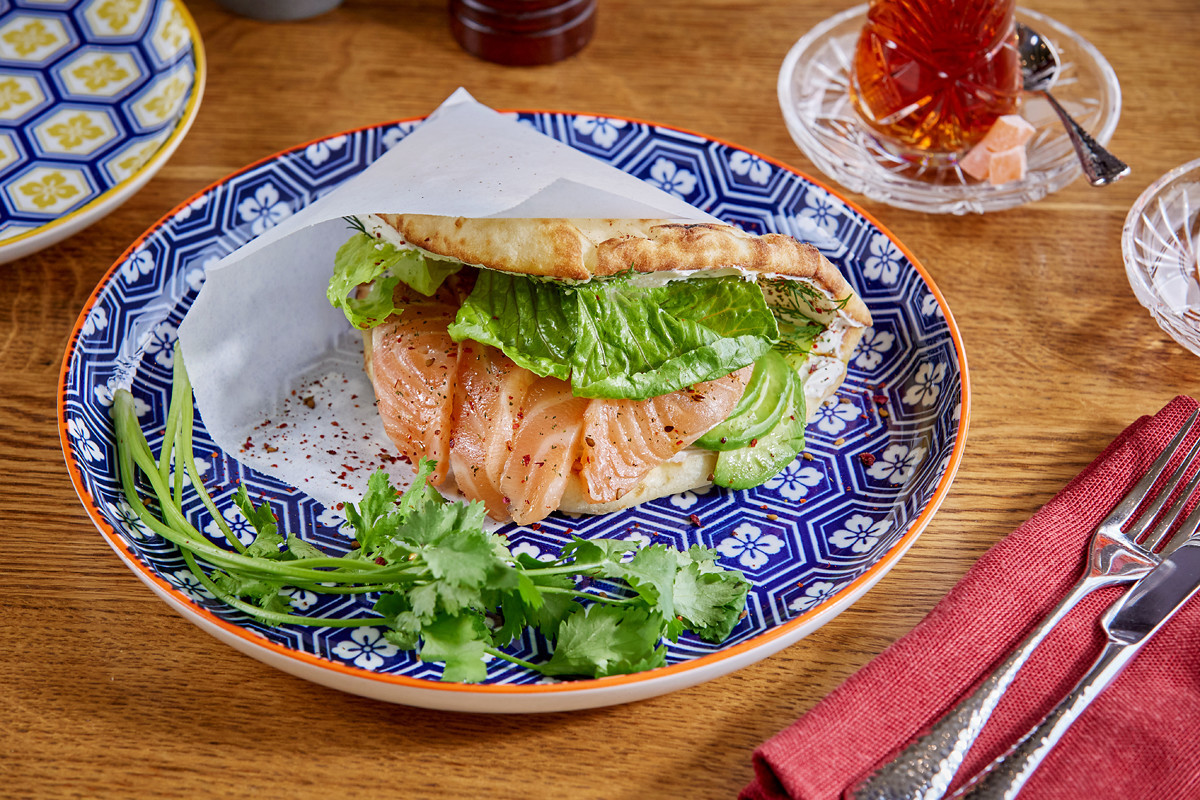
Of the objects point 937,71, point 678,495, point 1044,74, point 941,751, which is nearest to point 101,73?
point 678,495

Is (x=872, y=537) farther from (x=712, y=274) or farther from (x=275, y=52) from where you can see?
(x=275, y=52)

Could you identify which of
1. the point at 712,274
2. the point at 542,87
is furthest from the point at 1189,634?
the point at 542,87

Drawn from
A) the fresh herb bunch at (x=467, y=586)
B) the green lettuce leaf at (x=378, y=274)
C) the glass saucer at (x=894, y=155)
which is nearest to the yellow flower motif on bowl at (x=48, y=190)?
the green lettuce leaf at (x=378, y=274)

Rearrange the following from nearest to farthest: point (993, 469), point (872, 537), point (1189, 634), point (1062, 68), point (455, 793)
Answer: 1. point (455, 793)
2. point (1189, 634)
3. point (872, 537)
4. point (993, 469)
5. point (1062, 68)

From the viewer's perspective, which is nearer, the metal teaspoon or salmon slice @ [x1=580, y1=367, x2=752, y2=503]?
salmon slice @ [x1=580, y1=367, x2=752, y2=503]

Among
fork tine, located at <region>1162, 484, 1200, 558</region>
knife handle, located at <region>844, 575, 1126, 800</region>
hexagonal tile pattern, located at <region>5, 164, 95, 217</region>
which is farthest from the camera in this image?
hexagonal tile pattern, located at <region>5, 164, 95, 217</region>

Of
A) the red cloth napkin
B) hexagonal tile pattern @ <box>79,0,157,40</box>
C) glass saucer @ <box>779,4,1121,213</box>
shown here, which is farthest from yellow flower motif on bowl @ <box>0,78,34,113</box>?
the red cloth napkin

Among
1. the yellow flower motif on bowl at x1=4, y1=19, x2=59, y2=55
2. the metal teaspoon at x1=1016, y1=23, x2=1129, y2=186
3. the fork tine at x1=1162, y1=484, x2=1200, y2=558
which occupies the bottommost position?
the fork tine at x1=1162, y1=484, x2=1200, y2=558

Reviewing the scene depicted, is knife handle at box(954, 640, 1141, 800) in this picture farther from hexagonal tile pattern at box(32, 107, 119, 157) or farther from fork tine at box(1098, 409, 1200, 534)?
hexagonal tile pattern at box(32, 107, 119, 157)
